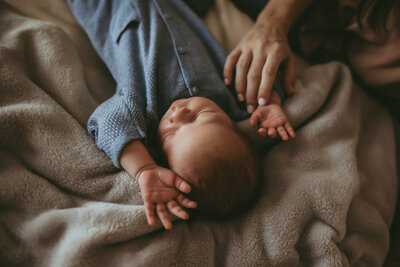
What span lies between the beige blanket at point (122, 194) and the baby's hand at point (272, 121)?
0.21ft

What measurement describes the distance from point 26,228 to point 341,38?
43.8 inches

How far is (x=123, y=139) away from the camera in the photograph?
2.31 feet

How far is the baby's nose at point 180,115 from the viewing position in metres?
0.76

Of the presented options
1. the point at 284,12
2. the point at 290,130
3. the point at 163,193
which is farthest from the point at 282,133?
the point at 284,12

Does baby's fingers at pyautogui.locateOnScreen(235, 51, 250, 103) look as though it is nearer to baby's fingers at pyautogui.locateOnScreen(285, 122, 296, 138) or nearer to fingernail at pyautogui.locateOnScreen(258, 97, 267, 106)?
fingernail at pyautogui.locateOnScreen(258, 97, 267, 106)

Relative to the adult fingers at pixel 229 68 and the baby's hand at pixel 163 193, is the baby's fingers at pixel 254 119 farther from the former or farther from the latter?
the baby's hand at pixel 163 193

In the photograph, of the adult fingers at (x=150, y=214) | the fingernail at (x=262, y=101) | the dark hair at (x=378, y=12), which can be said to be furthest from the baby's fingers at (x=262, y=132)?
the dark hair at (x=378, y=12)

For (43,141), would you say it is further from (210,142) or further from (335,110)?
(335,110)

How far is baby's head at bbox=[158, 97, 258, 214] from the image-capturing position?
0.69 meters

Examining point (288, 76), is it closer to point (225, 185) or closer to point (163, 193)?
point (225, 185)

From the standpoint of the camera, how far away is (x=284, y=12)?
1007mm

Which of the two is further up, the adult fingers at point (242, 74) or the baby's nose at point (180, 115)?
the baby's nose at point (180, 115)

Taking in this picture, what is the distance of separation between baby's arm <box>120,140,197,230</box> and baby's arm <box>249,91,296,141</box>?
27 cm

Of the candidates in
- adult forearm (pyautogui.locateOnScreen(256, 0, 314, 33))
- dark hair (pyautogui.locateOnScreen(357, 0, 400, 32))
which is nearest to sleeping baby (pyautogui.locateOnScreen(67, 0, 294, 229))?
adult forearm (pyautogui.locateOnScreen(256, 0, 314, 33))
